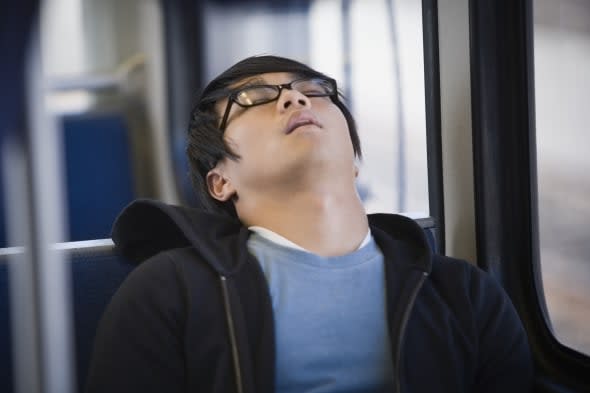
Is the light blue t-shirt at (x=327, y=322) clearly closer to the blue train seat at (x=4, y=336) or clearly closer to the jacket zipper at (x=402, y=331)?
the jacket zipper at (x=402, y=331)

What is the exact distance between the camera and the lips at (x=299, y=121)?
56.1 inches

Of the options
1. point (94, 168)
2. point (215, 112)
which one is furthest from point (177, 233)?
point (94, 168)

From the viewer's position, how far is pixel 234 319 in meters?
1.29

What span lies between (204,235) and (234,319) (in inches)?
7.9

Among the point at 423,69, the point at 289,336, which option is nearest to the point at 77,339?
the point at 289,336

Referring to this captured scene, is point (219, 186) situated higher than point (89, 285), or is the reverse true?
point (219, 186)

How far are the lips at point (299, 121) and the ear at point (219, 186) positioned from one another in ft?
0.68

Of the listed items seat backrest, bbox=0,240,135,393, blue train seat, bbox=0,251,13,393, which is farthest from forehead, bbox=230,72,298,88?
blue train seat, bbox=0,251,13,393

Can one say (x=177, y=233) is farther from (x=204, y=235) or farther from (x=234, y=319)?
(x=234, y=319)

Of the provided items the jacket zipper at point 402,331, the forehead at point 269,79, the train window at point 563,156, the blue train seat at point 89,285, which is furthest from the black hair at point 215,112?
the train window at point 563,156

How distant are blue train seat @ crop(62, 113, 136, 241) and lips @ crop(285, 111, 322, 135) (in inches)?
57.3

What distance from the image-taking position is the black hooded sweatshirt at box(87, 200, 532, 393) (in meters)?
1.26

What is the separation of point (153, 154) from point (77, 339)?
56.0 inches

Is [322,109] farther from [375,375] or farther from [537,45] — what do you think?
[537,45]
